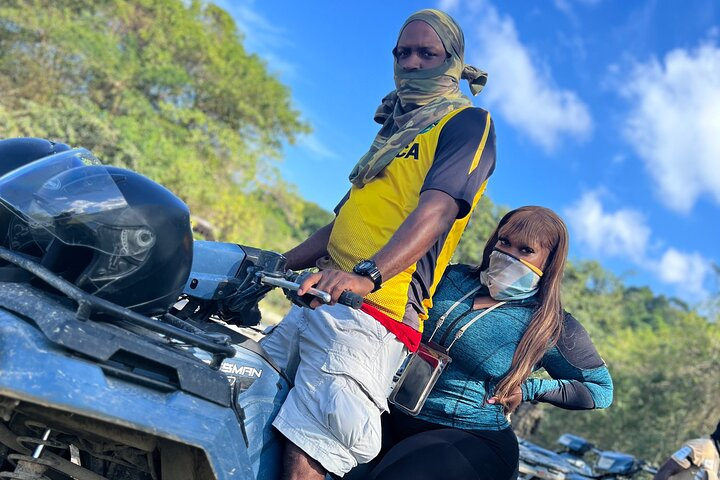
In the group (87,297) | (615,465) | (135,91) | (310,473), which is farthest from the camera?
(135,91)

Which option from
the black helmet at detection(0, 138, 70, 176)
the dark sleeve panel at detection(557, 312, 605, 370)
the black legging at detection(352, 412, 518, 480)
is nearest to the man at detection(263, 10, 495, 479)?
the black legging at detection(352, 412, 518, 480)

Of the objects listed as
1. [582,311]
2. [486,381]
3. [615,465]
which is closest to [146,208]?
[486,381]

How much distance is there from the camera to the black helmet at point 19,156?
202 centimetres

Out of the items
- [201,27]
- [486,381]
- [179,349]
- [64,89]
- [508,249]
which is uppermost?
[201,27]

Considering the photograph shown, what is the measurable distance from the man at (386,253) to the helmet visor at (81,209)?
0.49 metres

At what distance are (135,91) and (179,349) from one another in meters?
21.6

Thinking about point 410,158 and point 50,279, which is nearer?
point 50,279

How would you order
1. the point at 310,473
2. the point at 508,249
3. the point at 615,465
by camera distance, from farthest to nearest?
the point at 615,465 → the point at 508,249 → the point at 310,473

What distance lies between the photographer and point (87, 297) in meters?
1.58

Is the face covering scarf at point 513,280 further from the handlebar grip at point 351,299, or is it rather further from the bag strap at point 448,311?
the handlebar grip at point 351,299

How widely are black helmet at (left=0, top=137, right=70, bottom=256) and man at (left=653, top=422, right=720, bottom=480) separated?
4591 millimetres

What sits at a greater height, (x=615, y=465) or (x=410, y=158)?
(x=410, y=158)

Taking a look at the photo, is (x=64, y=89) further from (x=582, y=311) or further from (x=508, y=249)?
(x=508, y=249)

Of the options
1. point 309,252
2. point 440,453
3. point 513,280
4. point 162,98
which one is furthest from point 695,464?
point 162,98
